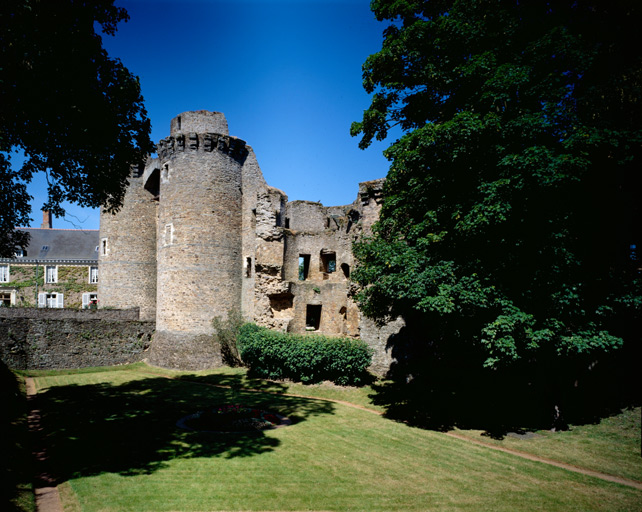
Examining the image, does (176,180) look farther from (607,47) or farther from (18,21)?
(607,47)

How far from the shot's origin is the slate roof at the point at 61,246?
1265 inches

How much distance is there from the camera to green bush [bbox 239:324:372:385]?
50.6ft

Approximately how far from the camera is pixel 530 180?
8.45 meters

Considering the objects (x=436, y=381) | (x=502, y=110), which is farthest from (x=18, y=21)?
(x=436, y=381)

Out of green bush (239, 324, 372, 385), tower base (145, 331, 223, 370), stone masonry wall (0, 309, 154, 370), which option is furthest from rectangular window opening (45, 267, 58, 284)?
green bush (239, 324, 372, 385)

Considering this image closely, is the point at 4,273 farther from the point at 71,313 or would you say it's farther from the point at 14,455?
the point at 14,455

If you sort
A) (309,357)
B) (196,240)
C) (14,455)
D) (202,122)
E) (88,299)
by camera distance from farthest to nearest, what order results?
(88,299)
(202,122)
(196,240)
(309,357)
(14,455)

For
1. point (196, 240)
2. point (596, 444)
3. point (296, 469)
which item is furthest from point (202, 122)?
point (596, 444)

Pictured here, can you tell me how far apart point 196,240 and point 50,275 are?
66.7 ft

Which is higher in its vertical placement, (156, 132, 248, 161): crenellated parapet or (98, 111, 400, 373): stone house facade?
(156, 132, 248, 161): crenellated parapet

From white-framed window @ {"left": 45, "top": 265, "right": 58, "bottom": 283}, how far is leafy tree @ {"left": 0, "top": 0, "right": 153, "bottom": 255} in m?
24.6

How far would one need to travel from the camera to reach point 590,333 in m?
8.88

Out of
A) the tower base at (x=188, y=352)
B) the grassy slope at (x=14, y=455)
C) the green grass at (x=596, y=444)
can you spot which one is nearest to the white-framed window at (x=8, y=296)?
the tower base at (x=188, y=352)

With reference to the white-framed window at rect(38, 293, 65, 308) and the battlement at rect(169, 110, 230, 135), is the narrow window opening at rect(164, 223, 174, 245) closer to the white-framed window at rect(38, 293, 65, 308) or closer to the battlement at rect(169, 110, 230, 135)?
the battlement at rect(169, 110, 230, 135)
